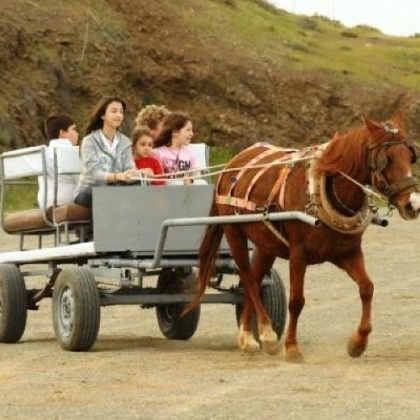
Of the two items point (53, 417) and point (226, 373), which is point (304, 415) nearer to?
point (53, 417)

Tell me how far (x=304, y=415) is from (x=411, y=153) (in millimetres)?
Answer: 3117

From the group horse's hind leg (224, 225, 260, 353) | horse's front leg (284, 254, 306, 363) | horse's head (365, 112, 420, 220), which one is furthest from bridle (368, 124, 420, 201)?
horse's hind leg (224, 225, 260, 353)

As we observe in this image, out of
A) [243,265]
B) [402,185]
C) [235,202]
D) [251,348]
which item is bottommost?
[251,348]

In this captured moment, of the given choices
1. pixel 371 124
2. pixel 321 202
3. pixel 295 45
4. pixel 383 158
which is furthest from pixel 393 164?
pixel 295 45

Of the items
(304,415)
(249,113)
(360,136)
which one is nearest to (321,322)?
(360,136)

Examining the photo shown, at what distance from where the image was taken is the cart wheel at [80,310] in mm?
13445

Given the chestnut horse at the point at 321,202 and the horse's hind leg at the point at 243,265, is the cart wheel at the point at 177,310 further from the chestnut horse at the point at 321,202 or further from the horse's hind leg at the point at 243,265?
the chestnut horse at the point at 321,202

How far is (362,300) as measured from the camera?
1262cm

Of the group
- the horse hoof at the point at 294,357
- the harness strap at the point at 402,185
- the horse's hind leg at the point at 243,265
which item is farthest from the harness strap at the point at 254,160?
the harness strap at the point at 402,185

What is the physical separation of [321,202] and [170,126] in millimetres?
2649

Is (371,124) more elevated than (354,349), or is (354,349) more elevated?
(371,124)

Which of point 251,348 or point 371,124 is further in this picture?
point 251,348

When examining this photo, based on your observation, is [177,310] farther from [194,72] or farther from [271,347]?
[194,72]

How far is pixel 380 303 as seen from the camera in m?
18.4
